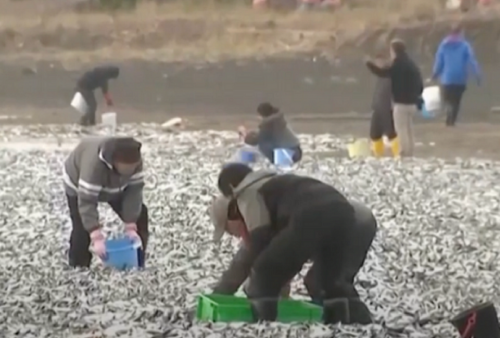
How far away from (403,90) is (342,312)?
5.42m

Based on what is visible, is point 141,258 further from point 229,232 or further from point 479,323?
point 479,323

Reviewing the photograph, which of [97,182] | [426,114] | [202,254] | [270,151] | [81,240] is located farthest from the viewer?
[426,114]

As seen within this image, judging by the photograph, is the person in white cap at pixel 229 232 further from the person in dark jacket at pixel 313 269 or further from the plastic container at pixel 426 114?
the plastic container at pixel 426 114

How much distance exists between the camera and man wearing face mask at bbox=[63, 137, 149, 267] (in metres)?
5.04

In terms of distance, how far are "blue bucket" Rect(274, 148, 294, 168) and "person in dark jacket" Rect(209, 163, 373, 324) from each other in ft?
14.8

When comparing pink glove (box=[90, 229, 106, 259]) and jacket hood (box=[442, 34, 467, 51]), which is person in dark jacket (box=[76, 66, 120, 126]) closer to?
jacket hood (box=[442, 34, 467, 51])

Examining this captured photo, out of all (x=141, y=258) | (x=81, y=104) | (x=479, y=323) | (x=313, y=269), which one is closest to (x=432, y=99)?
(x=81, y=104)

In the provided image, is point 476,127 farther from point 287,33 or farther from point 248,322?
point 287,33

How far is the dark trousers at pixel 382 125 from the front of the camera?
988 cm

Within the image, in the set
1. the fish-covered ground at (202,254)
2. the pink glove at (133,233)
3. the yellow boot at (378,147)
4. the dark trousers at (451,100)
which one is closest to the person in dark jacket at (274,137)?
the fish-covered ground at (202,254)

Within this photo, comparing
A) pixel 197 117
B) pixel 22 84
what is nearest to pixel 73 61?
pixel 22 84

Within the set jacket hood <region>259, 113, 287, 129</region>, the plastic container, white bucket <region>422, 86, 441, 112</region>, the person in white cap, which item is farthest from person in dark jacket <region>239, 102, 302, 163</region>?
the person in white cap

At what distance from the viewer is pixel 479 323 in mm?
4059

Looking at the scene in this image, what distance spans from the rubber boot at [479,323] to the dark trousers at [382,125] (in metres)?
5.83
